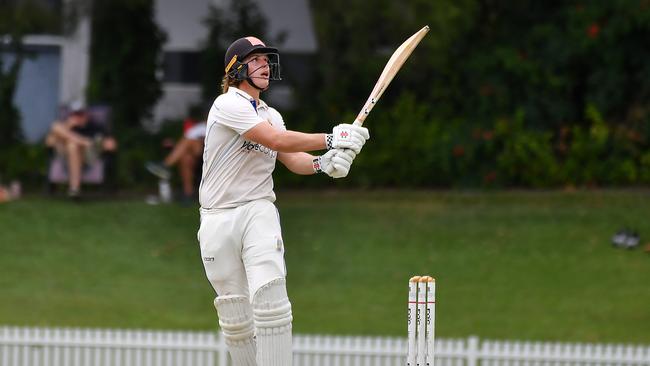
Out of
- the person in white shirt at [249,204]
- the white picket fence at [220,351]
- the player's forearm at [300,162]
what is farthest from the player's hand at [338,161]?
the white picket fence at [220,351]

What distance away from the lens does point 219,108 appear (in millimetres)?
6105

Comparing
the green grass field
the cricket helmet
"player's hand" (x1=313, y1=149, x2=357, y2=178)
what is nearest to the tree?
the green grass field

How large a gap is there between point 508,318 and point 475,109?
529cm

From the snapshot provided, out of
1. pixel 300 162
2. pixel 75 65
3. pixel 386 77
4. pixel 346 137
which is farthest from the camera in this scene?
pixel 75 65

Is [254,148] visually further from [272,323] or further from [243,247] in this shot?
[272,323]

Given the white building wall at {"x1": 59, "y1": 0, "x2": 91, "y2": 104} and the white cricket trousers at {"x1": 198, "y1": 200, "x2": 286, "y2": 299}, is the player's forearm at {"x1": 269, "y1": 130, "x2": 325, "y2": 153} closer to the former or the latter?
the white cricket trousers at {"x1": 198, "y1": 200, "x2": 286, "y2": 299}

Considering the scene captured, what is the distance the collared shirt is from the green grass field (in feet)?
16.1

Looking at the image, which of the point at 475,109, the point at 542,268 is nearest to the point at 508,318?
the point at 542,268

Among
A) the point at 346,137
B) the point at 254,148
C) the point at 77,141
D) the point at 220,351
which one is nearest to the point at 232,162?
the point at 254,148

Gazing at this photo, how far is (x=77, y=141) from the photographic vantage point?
14.8m

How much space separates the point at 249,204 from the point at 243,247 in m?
0.19

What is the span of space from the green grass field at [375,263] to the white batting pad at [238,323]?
4698 millimetres

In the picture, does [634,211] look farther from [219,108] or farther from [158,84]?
[219,108]

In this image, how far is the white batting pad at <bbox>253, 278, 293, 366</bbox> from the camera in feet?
19.5
